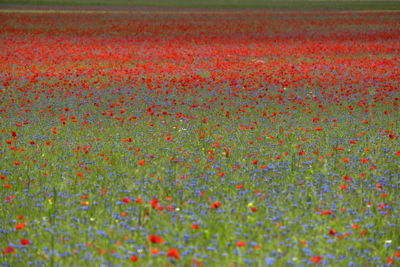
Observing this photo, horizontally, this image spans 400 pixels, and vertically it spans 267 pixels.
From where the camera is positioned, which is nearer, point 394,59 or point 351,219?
point 351,219

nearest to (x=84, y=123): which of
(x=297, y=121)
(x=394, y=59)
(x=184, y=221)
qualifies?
(x=297, y=121)

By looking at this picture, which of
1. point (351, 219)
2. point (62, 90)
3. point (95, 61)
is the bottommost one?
point (351, 219)

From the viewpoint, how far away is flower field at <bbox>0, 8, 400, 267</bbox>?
4.44m

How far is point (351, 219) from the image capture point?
16.5 ft

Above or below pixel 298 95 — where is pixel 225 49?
above

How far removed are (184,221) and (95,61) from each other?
16.3 m

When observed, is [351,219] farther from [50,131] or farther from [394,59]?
[394,59]

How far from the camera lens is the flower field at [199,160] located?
444 cm

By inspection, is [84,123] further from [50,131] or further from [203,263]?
[203,263]

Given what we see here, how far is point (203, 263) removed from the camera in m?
4.04

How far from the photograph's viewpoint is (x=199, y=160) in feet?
23.8

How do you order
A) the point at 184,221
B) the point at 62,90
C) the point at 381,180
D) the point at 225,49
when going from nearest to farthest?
the point at 184,221 < the point at 381,180 < the point at 62,90 < the point at 225,49

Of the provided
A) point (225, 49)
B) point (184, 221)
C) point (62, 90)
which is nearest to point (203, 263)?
point (184, 221)

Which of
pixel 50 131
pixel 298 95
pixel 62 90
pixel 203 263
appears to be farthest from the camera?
pixel 62 90
